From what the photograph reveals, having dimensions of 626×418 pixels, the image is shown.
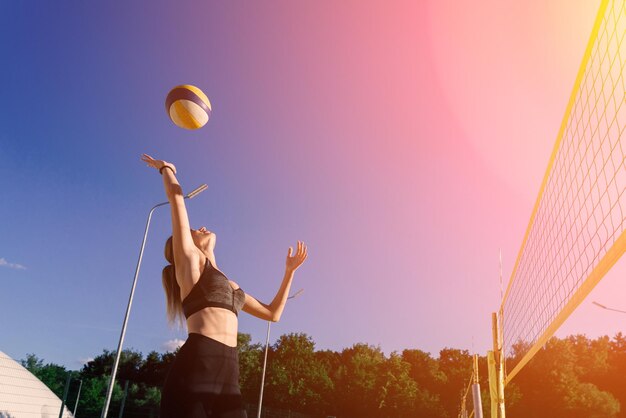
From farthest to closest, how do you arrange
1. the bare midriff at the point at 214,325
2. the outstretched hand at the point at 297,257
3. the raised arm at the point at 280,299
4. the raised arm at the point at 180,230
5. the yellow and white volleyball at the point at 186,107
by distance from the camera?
the yellow and white volleyball at the point at 186,107
the outstretched hand at the point at 297,257
the raised arm at the point at 280,299
the raised arm at the point at 180,230
the bare midriff at the point at 214,325

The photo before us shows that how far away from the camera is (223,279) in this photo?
2.48 m

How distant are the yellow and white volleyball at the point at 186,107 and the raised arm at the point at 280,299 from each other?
1.87 m

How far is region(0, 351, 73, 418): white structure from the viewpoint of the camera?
1326 cm

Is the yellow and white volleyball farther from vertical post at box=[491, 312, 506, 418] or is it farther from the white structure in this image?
the white structure

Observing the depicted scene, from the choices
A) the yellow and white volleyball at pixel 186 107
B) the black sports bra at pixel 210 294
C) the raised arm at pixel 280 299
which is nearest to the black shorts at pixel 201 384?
the black sports bra at pixel 210 294

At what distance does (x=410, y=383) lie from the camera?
4584cm

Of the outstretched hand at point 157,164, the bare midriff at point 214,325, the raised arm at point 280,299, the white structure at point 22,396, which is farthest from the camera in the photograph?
the white structure at point 22,396

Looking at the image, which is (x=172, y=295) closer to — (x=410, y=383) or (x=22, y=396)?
(x=22, y=396)

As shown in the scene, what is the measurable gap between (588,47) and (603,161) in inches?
46.3

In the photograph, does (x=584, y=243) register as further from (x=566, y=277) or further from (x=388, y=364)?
(x=388, y=364)

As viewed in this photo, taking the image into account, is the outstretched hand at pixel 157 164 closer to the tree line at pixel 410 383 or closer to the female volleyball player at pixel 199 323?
the female volleyball player at pixel 199 323

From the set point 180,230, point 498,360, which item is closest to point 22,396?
point 498,360

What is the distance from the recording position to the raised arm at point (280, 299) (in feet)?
9.95

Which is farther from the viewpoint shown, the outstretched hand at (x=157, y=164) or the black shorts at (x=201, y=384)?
the outstretched hand at (x=157, y=164)
